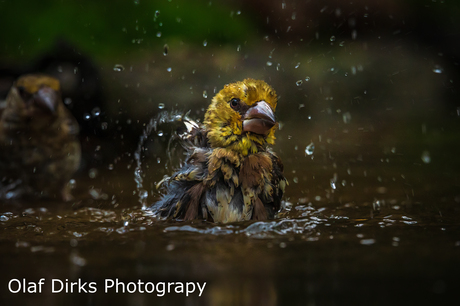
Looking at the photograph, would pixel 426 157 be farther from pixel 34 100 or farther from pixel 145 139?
pixel 34 100

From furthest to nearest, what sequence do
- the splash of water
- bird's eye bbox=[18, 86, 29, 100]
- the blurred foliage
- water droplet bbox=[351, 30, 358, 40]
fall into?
water droplet bbox=[351, 30, 358, 40] → the blurred foliage → bird's eye bbox=[18, 86, 29, 100] → the splash of water

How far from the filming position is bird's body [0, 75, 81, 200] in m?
4.46

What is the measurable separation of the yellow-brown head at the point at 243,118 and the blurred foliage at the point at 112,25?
370 centimetres

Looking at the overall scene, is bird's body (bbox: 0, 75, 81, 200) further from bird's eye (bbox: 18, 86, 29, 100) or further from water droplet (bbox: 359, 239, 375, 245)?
water droplet (bbox: 359, 239, 375, 245)

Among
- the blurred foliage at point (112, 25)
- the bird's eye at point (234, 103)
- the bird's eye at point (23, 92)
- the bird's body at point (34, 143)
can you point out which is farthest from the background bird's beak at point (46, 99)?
the bird's eye at point (234, 103)

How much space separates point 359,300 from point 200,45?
6431mm

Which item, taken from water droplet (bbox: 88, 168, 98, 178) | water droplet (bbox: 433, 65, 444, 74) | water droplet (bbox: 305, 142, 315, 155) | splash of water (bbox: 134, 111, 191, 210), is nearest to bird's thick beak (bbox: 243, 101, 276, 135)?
splash of water (bbox: 134, 111, 191, 210)

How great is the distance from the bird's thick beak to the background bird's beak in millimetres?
2193

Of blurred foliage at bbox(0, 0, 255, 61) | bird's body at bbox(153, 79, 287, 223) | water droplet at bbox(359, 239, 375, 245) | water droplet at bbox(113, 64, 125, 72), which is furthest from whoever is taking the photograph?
water droplet at bbox(113, 64, 125, 72)

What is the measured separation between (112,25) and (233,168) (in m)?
4.85

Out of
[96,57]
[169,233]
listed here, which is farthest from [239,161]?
[96,57]

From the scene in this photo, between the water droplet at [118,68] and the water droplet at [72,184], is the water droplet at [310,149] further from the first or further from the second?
the water droplet at [118,68]

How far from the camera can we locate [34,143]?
14.9 feet

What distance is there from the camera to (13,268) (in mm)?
2033
